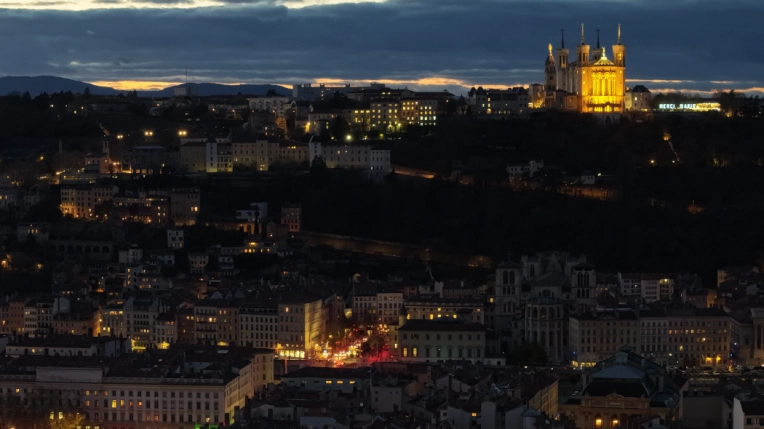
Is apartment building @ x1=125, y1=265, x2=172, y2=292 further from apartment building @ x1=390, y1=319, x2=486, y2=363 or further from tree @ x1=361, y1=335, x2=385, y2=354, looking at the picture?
apartment building @ x1=390, y1=319, x2=486, y2=363

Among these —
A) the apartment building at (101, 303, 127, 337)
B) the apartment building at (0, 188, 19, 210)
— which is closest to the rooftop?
the apartment building at (101, 303, 127, 337)

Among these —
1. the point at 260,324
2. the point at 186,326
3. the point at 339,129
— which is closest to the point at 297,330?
the point at 260,324

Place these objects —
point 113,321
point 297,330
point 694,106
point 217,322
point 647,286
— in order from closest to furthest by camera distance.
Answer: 1. point 297,330
2. point 217,322
3. point 113,321
4. point 647,286
5. point 694,106

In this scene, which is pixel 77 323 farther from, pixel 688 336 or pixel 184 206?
pixel 688 336

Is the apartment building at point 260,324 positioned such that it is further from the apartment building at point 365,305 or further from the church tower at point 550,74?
the church tower at point 550,74

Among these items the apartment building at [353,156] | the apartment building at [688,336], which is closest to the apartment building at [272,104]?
the apartment building at [353,156]

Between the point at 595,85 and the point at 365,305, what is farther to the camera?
the point at 595,85

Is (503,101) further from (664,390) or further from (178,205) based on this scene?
(664,390)
